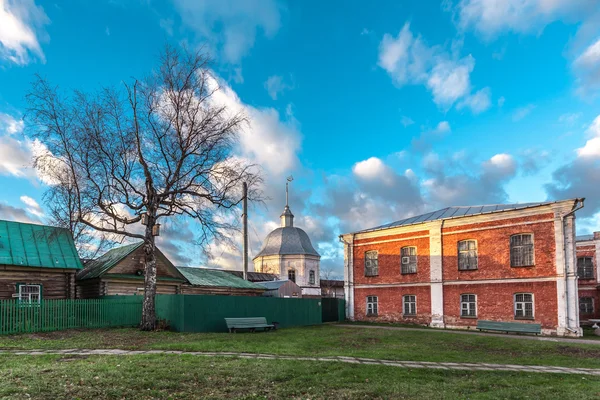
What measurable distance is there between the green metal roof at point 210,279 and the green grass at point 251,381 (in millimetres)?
18474

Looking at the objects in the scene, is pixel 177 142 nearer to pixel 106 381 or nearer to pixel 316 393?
pixel 106 381

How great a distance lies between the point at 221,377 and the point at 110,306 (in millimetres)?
14278

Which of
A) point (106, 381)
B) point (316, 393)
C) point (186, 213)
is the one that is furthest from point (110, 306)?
point (316, 393)

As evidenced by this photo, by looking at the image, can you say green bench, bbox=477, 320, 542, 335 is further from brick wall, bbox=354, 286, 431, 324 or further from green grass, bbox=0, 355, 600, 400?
green grass, bbox=0, 355, 600, 400

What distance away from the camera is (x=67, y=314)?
19.8 meters

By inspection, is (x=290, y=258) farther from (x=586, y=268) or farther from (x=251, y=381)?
(x=251, y=381)

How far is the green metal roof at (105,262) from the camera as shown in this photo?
24.5 meters

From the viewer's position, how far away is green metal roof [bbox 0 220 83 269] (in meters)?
21.6

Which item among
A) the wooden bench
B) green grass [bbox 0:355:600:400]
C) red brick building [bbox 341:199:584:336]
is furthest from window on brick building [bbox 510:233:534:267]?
green grass [bbox 0:355:600:400]

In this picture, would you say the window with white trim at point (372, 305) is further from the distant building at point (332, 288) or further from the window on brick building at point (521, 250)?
the distant building at point (332, 288)

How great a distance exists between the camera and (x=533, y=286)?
22.7 meters

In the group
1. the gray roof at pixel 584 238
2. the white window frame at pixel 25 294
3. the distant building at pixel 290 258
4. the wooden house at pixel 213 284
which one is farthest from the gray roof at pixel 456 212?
the distant building at pixel 290 258

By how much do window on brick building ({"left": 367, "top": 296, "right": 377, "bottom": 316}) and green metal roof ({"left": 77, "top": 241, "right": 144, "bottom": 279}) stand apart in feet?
48.7

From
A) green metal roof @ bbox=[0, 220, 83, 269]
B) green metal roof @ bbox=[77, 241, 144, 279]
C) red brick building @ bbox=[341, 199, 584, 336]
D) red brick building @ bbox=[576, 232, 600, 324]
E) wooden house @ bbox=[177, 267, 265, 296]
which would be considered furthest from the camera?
red brick building @ bbox=[576, 232, 600, 324]
